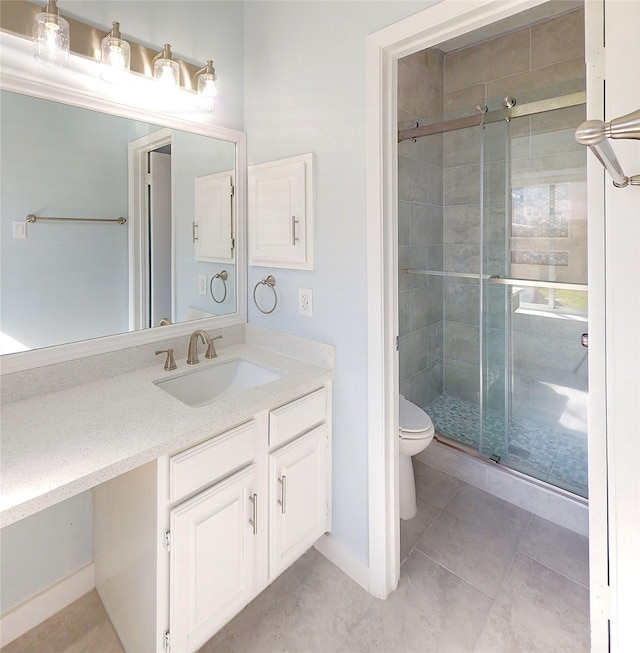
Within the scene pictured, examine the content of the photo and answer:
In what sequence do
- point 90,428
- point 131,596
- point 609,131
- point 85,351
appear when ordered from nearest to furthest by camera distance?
point 609,131, point 90,428, point 131,596, point 85,351

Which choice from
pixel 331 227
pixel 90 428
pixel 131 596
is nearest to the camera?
pixel 90 428

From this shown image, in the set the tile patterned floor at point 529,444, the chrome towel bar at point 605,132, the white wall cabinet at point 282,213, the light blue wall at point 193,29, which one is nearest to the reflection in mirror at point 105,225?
the white wall cabinet at point 282,213

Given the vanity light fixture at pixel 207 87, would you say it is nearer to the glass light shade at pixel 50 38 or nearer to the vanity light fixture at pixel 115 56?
the vanity light fixture at pixel 115 56

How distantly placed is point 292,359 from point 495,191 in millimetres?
1842

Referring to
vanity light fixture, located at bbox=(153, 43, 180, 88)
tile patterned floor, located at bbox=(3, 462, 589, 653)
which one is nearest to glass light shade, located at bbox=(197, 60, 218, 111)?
vanity light fixture, located at bbox=(153, 43, 180, 88)

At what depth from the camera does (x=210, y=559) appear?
45.5 inches

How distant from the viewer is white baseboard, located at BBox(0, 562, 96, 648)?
1.29 meters

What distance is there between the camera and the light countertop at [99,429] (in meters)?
0.85

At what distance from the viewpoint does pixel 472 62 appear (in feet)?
8.57

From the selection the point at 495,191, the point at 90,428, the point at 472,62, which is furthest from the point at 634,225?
the point at 472,62

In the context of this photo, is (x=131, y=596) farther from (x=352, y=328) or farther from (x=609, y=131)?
(x=609, y=131)

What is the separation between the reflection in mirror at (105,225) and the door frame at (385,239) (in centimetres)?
81

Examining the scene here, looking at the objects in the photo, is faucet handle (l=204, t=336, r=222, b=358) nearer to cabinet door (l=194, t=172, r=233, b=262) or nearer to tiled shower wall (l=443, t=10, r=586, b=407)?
cabinet door (l=194, t=172, r=233, b=262)

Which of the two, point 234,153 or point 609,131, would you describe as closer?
point 609,131
